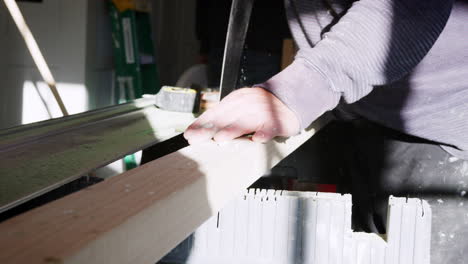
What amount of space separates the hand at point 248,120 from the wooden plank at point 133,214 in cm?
5

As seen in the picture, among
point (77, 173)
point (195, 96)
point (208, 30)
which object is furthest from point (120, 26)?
point (77, 173)

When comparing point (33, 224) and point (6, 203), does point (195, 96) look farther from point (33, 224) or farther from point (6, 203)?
point (33, 224)

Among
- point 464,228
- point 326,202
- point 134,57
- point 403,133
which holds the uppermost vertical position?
point 134,57

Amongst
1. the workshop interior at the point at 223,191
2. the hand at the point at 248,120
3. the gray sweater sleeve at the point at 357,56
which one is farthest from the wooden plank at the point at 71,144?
the gray sweater sleeve at the point at 357,56

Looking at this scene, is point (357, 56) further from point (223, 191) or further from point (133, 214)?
point (133, 214)

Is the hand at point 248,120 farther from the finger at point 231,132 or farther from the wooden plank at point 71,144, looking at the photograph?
the wooden plank at point 71,144

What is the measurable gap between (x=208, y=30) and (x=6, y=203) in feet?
9.25

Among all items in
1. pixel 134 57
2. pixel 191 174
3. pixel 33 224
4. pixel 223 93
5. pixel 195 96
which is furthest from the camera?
pixel 134 57

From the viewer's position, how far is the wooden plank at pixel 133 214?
0.37 metres

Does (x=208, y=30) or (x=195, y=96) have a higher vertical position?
(x=208, y=30)

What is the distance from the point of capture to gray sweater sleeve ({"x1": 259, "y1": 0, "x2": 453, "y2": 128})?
0.84 meters

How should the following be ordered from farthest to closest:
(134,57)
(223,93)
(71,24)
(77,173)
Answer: (134,57), (71,24), (223,93), (77,173)

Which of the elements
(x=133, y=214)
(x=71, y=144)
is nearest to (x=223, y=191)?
(x=133, y=214)

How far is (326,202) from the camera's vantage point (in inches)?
34.4
